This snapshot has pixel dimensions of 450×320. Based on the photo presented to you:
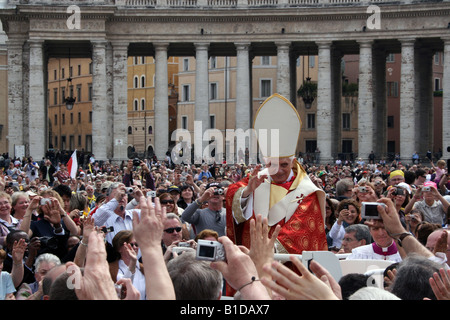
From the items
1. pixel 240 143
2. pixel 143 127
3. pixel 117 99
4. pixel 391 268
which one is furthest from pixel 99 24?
pixel 391 268

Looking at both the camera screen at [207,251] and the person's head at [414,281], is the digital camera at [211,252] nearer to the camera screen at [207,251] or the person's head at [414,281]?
the camera screen at [207,251]

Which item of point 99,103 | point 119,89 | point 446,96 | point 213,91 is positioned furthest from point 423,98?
point 213,91

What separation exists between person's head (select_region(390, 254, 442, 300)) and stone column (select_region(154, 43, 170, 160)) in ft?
146

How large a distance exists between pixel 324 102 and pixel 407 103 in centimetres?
502

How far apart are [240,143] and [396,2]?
14.1 m

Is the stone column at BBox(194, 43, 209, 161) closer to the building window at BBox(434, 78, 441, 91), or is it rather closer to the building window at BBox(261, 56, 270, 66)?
the building window at BBox(261, 56, 270, 66)

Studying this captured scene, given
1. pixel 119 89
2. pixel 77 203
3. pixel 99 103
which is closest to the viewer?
pixel 77 203

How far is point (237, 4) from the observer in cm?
5012

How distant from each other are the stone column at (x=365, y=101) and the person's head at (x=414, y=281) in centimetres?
4474

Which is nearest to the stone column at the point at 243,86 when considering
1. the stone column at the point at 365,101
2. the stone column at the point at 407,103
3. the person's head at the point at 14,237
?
the stone column at the point at 365,101

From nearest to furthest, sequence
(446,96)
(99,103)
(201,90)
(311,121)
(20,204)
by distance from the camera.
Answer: (20,204) → (446,96) → (99,103) → (201,90) → (311,121)

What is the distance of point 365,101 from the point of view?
49562mm

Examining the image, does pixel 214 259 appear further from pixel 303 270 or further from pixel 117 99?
pixel 117 99

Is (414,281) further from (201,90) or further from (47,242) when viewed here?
(201,90)
